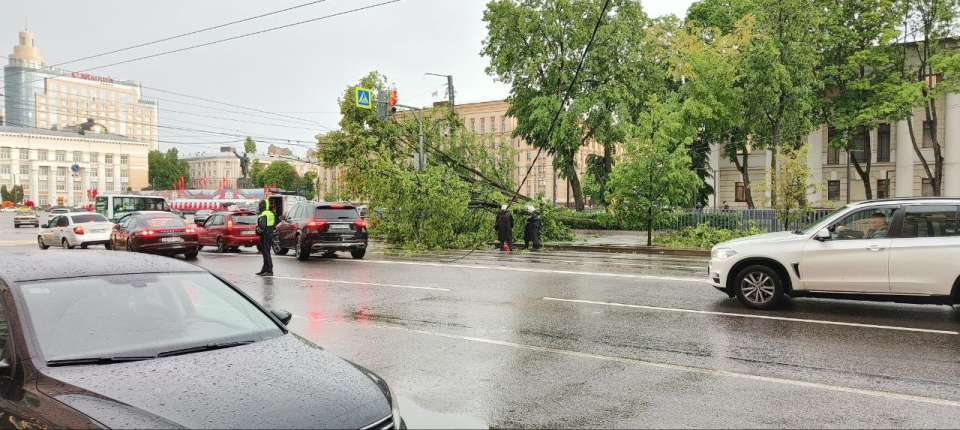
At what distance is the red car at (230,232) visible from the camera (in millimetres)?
24000

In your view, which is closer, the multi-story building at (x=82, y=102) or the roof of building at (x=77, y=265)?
the roof of building at (x=77, y=265)

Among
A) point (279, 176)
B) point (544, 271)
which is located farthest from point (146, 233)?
point (279, 176)

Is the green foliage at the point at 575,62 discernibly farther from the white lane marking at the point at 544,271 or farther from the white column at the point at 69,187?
the white column at the point at 69,187

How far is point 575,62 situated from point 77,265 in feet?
120

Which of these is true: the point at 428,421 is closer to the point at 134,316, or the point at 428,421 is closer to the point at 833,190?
the point at 134,316

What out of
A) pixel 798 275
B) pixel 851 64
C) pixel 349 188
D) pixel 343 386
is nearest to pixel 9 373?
pixel 343 386

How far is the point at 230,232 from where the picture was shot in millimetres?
23984

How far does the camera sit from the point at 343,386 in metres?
3.29

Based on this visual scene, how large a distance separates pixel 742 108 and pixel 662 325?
95.1 ft

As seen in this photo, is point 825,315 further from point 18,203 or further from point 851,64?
point 18,203

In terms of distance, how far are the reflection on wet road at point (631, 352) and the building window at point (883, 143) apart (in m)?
38.5

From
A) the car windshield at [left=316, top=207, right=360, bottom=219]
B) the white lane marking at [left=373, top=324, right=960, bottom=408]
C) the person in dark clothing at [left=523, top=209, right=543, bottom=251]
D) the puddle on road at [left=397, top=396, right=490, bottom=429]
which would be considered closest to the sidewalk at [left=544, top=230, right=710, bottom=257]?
the person in dark clothing at [left=523, top=209, right=543, bottom=251]

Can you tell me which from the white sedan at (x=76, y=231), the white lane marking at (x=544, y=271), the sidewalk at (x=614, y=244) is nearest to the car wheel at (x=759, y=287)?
the white lane marking at (x=544, y=271)

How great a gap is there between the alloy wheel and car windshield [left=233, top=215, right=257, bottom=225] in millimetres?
19341
